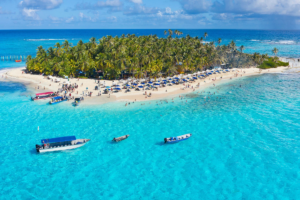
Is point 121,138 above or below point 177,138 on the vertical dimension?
below

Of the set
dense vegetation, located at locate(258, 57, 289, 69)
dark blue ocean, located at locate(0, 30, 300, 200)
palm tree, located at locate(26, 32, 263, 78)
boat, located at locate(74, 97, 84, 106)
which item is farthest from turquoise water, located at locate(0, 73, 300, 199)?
dense vegetation, located at locate(258, 57, 289, 69)

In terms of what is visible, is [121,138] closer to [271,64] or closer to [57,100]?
[57,100]

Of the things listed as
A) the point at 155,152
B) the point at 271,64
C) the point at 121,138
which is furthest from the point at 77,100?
the point at 271,64

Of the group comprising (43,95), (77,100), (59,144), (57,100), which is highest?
(43,95)

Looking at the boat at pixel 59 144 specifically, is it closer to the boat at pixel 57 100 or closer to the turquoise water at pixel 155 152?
the turquoise water at pixel 155 152

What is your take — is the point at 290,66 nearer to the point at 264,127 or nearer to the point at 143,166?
the point at 264,127

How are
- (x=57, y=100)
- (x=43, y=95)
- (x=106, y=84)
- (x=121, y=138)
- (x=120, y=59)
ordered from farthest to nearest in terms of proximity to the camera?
(x=120, y=59) → (x=106, y=84) → (x=43, y=95) → (x=57, y=100) → (x=121, y=138)

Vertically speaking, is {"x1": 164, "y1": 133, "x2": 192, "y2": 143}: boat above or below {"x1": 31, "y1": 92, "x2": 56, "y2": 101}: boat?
below

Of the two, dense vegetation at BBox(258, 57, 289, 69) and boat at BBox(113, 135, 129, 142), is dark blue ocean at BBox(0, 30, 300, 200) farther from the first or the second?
dense vegetation at BBox(258, 57, 289, 69)
